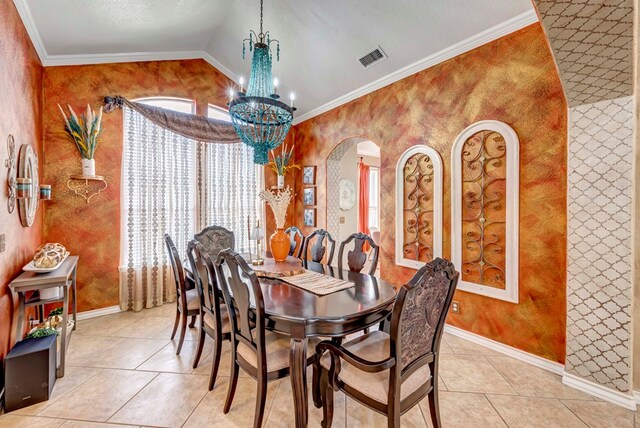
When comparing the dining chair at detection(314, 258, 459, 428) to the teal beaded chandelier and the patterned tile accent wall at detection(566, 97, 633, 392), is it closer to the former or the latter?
the patterned tile accent wall at detection(566, 97, 633, 392)

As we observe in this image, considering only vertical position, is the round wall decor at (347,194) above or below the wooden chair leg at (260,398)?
above

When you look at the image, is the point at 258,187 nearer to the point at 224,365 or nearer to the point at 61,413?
the point at 224,365

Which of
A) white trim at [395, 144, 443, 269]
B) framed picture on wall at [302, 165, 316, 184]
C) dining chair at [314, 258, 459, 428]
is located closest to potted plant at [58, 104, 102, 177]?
framed picture on wall at [302, 165, 316, 184]

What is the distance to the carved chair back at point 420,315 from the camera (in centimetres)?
129

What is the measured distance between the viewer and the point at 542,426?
1.76m

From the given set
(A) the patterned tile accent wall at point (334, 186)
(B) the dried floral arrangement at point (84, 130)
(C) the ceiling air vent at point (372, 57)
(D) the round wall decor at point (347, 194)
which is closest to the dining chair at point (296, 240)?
(A) the patterned tile accent wall at point (334, 186)

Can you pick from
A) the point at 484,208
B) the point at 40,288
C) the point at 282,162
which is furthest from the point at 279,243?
the point at 282,162

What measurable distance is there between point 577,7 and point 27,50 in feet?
14.1

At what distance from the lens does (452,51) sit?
2.91 meters

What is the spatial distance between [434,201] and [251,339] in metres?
2.38

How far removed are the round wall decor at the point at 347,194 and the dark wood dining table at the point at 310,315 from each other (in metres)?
3.12

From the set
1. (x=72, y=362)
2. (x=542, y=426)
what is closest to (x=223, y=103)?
(x=72, y=362)

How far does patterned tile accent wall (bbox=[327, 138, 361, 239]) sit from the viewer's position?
4689mm

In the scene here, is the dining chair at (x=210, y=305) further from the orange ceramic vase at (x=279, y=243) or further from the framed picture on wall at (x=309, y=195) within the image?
the framed picture on wall at (x=309, y=195)
